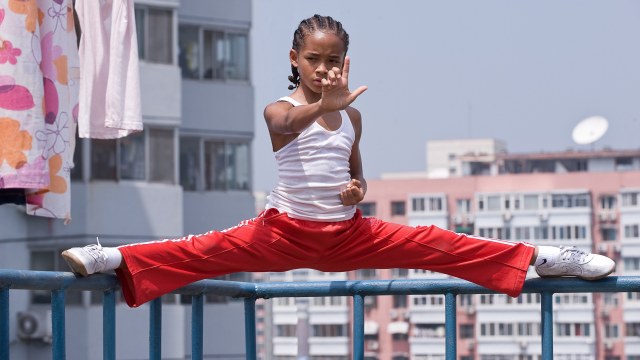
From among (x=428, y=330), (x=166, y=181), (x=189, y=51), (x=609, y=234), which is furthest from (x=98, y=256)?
(x=609, y=234)

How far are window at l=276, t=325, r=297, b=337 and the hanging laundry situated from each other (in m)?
89.1

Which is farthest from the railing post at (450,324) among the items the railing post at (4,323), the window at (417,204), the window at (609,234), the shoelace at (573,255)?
the window at (609,234)

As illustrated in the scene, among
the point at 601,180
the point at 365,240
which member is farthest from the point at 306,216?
the point at 601,180

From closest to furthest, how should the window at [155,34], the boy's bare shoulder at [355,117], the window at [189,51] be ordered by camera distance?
1. the boy's bare shoulder at [355,117]
2. the window at [155,34]
3. the window at [189,51]

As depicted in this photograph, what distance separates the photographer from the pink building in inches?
3046

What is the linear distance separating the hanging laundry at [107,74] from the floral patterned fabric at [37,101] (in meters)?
0.08

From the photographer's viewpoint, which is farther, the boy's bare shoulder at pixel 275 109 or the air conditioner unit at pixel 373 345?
the air conditioner unit at pixel 373 345

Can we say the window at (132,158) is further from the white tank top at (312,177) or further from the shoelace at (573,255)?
the shoelace at (573,255)

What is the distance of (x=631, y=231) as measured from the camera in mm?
78000

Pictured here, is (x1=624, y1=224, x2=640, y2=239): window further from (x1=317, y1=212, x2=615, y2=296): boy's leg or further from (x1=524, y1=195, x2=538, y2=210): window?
(x1=317, y1=212, x2=615, y2=296): boy's leg

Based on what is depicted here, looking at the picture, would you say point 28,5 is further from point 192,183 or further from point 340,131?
point 192,183

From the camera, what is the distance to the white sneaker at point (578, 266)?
3.18 metres

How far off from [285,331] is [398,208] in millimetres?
20871

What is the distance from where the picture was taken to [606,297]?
76.8 meters
